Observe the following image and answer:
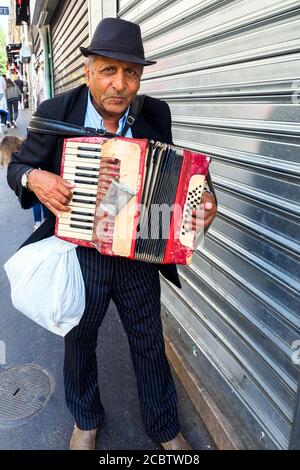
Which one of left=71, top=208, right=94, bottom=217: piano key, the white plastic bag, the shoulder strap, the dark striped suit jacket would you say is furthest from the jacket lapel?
the white plastic bag

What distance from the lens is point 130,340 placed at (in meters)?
2.16

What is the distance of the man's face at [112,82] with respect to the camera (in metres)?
1.75

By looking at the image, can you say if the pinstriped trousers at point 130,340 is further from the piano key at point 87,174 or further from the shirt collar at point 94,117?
the shirt collar at point 94,117

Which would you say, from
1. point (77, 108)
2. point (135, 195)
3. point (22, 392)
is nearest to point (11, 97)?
point (22, 392)

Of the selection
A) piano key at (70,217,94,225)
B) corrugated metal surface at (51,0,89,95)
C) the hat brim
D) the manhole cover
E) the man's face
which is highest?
corrugated metal surface at (51,0,89,95)

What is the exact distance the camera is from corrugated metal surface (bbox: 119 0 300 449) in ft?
5.76

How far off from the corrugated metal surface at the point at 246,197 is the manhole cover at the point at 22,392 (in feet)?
3.24

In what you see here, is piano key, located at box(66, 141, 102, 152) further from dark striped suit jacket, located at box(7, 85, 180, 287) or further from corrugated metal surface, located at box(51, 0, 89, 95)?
corrugated metal surface, located at box(51, 0, 89, 95)

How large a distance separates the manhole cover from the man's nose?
196 cm
